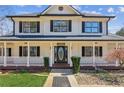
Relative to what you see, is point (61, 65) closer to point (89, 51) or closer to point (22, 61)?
point (89, 51)

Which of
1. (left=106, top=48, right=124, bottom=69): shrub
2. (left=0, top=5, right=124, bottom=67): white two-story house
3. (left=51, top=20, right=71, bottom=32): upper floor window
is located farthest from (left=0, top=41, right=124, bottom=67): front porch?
(left=106, top=48, right=124, bottom=69): shrub

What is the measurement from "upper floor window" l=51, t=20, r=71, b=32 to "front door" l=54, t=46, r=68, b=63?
169cm

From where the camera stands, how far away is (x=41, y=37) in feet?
104

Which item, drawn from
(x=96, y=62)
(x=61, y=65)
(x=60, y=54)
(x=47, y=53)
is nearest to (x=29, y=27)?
(x=47, y=53)

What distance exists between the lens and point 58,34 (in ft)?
107

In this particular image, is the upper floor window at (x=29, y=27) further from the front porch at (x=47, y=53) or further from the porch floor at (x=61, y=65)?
the porch floor at (x=61, y=65)

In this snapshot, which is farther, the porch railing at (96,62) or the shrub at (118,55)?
the porch railing at (96,62)

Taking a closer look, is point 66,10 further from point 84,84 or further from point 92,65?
point 84,84

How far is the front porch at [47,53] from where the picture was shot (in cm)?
3098

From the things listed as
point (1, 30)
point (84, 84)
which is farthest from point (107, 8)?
point (84, 84)

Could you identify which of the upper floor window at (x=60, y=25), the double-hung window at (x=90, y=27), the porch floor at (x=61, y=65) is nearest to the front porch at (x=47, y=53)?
the porch floor at (x=61, y=65)

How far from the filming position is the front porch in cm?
3098

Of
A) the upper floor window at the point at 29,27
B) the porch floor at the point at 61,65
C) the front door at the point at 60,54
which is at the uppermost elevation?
the upper floor window at the point at 29,27
